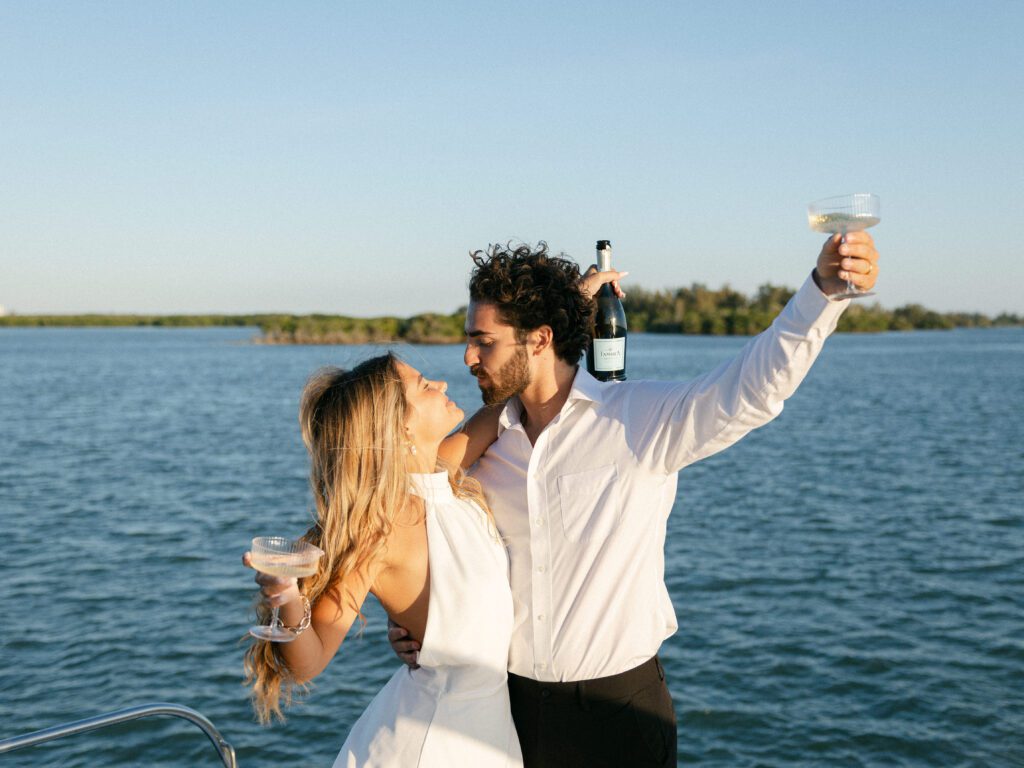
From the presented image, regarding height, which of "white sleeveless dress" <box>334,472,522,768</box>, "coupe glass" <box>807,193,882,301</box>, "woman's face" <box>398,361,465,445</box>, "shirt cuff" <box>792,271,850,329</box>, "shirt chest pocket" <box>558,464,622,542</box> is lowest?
"white sleeveless dress" <box>334,472,522,768</box>

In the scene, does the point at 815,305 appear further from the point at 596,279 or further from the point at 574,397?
the point at 596,279

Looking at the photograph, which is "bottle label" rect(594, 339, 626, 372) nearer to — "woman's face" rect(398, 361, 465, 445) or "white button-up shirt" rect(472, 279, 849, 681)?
"white button-up shirt" rect(472, 279, 849, 681)

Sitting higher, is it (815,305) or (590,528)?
(815,305)

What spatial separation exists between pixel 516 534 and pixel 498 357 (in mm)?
646

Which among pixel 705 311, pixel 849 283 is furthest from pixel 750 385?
pixel 705 311

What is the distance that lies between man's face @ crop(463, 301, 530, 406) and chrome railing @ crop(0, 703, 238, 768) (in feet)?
4.99

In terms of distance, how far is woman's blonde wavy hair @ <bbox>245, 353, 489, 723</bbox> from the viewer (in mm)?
2777

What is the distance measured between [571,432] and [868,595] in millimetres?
10567

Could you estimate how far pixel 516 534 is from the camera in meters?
3.23

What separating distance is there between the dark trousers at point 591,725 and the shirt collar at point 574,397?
3.09ft

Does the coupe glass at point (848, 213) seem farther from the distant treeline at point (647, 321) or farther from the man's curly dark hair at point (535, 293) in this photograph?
the distant treeline at point (647, 321)

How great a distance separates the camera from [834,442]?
26.8 meters

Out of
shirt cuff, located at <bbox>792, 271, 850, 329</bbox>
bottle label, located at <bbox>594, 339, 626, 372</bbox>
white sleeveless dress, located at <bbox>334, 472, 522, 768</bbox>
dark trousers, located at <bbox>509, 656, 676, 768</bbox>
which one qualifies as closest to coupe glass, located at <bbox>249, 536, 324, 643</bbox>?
white sleeveless dress, located at <bbox>334, 472, 522, 768</bbox>

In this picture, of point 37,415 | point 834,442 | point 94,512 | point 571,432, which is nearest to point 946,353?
point 834,442
